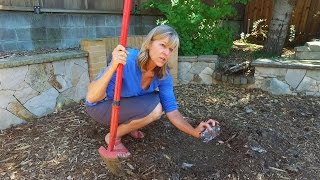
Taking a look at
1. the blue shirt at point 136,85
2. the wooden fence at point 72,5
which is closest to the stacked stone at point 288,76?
the blue shirt at point 136,85

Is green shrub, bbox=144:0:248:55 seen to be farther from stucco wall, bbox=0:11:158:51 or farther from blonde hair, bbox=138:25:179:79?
blonde hair, bbox=138:25:179:79

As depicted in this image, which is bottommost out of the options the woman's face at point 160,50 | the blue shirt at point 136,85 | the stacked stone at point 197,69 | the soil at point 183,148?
the soil at point 183,148

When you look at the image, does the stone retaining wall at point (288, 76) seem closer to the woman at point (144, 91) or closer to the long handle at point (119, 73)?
the woman at point (144, 91)

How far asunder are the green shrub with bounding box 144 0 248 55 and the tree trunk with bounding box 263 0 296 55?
1.98ft

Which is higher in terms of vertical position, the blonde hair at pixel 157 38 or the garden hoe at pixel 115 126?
the blonde hair at pixel 157 38

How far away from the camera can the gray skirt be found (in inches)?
89.4

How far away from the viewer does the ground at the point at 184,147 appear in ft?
7.61

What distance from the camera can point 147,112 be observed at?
2297mm

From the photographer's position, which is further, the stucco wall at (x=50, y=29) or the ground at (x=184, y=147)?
the stucco wall at (x=50, y=29)

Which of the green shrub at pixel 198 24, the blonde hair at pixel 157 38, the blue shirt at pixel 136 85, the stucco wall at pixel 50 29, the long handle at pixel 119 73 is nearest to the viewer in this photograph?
the long handle at pixel 119 73

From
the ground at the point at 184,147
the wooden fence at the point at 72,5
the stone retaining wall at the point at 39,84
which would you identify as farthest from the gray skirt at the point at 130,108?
the wooden fence at the point at 72,5

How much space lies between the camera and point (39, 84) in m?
3.10

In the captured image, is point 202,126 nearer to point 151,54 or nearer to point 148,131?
point 151,54

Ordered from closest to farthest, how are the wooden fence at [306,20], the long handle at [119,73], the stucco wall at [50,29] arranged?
the long handle at [119,73]
the stucco wall at [50,29]
the wooden fence at [306,20]
